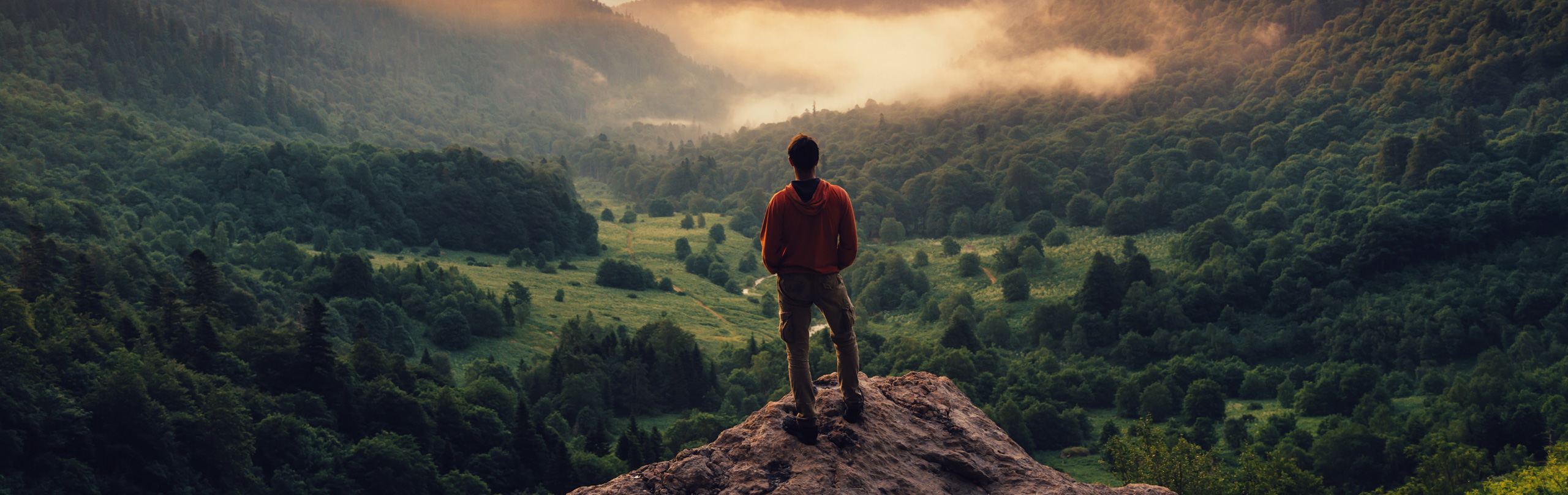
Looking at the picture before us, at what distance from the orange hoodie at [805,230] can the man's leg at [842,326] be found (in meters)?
0.23

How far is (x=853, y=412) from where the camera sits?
569 inches

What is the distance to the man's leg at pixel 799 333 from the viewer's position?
550 inches

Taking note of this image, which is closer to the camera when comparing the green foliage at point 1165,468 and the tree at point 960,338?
the green foliage at point 1165,468

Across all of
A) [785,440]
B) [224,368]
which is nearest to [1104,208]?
[224,368]

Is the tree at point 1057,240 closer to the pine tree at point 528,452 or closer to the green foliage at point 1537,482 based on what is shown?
the green foliage at point 1537,482

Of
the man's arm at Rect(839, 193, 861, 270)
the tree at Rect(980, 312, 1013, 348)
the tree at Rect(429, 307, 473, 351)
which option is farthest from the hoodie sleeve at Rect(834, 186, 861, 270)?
the tree at Rect(980, 312, 1013, 348)

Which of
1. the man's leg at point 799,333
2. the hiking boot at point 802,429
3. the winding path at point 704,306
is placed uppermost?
the man's leg at point 799,333

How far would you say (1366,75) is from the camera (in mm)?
199625

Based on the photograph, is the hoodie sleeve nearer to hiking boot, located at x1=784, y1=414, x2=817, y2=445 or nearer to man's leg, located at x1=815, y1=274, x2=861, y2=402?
man's leg, located at x1=815, y1=274, x2=861, y2=402

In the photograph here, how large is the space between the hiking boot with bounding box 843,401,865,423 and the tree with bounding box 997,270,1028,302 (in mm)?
151676

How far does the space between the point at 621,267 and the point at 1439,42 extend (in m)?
160

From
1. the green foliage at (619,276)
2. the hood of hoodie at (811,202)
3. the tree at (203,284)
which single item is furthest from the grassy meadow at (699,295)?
the hood of hoodie at (811,202)

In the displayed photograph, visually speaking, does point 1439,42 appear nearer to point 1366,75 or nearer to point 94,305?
point 1366,75

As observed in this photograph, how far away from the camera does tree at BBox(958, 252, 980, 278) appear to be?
594 feet
